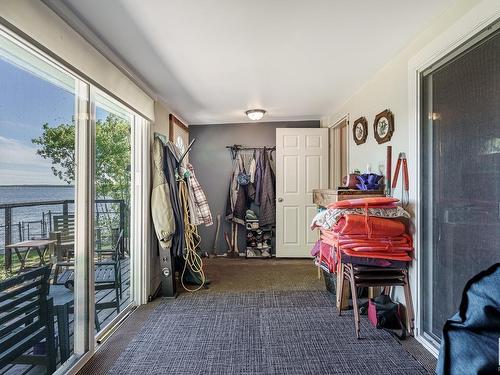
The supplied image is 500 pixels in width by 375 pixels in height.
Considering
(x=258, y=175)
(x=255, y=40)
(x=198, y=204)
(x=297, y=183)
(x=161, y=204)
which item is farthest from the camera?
Result: (x=258, y=175)

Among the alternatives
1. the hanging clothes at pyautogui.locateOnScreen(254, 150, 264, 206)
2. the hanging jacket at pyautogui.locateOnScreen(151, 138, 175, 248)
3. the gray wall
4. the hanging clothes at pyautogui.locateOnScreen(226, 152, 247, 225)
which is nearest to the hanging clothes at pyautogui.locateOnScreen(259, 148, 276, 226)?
the hanging clothes at pyautogui.locateOnScreen(254, 150, 264, 206)

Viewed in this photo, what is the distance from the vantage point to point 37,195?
4.84 feet

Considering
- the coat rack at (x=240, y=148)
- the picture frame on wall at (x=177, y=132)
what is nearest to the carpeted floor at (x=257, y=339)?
the picture frame on wall at (x=177, y=132)

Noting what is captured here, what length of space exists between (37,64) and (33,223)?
0.83 metres

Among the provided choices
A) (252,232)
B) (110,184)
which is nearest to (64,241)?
Answer: (110,184)

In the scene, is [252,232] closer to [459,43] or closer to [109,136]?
[109,136]

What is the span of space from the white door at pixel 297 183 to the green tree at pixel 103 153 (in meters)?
2.26

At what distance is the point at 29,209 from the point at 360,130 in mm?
2839

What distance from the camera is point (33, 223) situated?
1453 millimetres

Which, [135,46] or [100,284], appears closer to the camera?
[135,46]

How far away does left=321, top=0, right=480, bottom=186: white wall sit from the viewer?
170cm

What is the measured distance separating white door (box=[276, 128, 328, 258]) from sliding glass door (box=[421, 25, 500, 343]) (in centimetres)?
223

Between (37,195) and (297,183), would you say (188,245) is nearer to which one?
(37,195)

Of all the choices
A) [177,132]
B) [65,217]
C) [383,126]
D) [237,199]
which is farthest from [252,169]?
[65,217]
